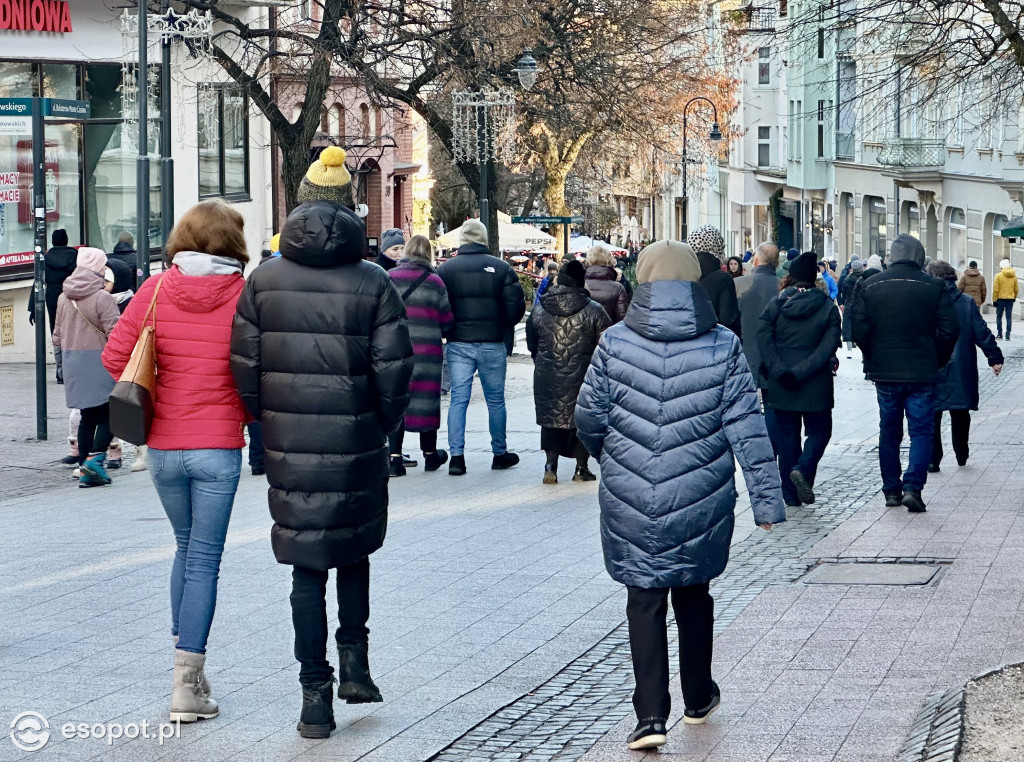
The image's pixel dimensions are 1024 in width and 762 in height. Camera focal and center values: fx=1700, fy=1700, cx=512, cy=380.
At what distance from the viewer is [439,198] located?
69.6 meters

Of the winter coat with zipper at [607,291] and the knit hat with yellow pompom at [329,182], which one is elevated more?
the knit hat with yellow pompom at [329,182]

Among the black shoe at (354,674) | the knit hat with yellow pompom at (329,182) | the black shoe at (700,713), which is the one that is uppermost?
the knit hat with yellow pompom at (329,182)

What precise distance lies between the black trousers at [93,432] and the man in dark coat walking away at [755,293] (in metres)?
5.29

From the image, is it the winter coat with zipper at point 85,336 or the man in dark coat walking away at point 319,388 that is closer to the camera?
the man in dark coat walking away at point 319,388

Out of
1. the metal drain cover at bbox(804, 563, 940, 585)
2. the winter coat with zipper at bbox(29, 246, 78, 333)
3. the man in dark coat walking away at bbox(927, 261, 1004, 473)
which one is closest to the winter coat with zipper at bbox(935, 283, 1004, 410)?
the man in dark coat walking away at bbox(927, 261, 1004, 473)

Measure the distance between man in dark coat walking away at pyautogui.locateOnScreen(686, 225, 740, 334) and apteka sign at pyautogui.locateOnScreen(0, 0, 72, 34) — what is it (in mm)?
12997

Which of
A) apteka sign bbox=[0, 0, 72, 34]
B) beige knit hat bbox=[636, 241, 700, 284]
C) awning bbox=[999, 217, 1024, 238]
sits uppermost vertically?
apteka sign bbox=[0, 0, 72, 34]

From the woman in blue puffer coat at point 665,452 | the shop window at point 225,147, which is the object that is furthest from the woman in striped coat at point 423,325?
the shop window at point 225,147

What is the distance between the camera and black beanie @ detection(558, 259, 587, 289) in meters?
12.5

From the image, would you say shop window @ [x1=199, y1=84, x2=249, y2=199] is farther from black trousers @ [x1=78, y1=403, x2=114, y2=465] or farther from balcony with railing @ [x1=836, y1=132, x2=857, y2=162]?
balcony with railing @ [x1=836, y1=132, x2=857, y2=162]

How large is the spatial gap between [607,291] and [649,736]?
8493 mm

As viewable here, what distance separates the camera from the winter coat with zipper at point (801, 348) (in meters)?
11.5

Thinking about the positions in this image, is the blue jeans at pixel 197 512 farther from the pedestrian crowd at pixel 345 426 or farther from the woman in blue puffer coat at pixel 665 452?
the woman in blue puffer coat at pixel 665 452

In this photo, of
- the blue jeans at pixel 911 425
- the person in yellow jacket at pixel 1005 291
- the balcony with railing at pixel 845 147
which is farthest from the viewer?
the balcony with railing at pixel 845 147
